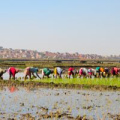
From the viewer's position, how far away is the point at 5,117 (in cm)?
1061

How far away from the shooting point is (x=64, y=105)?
13344mm

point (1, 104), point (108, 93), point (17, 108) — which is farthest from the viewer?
point (108, 93)

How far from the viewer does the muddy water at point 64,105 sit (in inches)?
452

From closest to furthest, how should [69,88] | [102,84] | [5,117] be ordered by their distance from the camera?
[5,117] < [69,88] < [102,84]

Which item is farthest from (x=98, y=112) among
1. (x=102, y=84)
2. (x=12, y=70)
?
(x=12, y=70)

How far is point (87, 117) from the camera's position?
35.7ft

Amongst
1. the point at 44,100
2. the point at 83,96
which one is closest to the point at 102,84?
the point at 83,96

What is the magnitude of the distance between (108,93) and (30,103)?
17.5ft

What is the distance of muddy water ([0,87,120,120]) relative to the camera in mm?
11492

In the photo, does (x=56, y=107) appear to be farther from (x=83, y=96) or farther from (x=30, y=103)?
(x=83, y=96)

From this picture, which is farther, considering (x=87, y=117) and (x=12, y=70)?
(x=12, y=70)

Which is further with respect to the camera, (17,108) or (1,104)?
(1,104)

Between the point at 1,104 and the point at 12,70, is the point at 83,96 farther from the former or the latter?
the point at 12,70

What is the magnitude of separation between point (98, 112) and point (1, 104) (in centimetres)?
400
